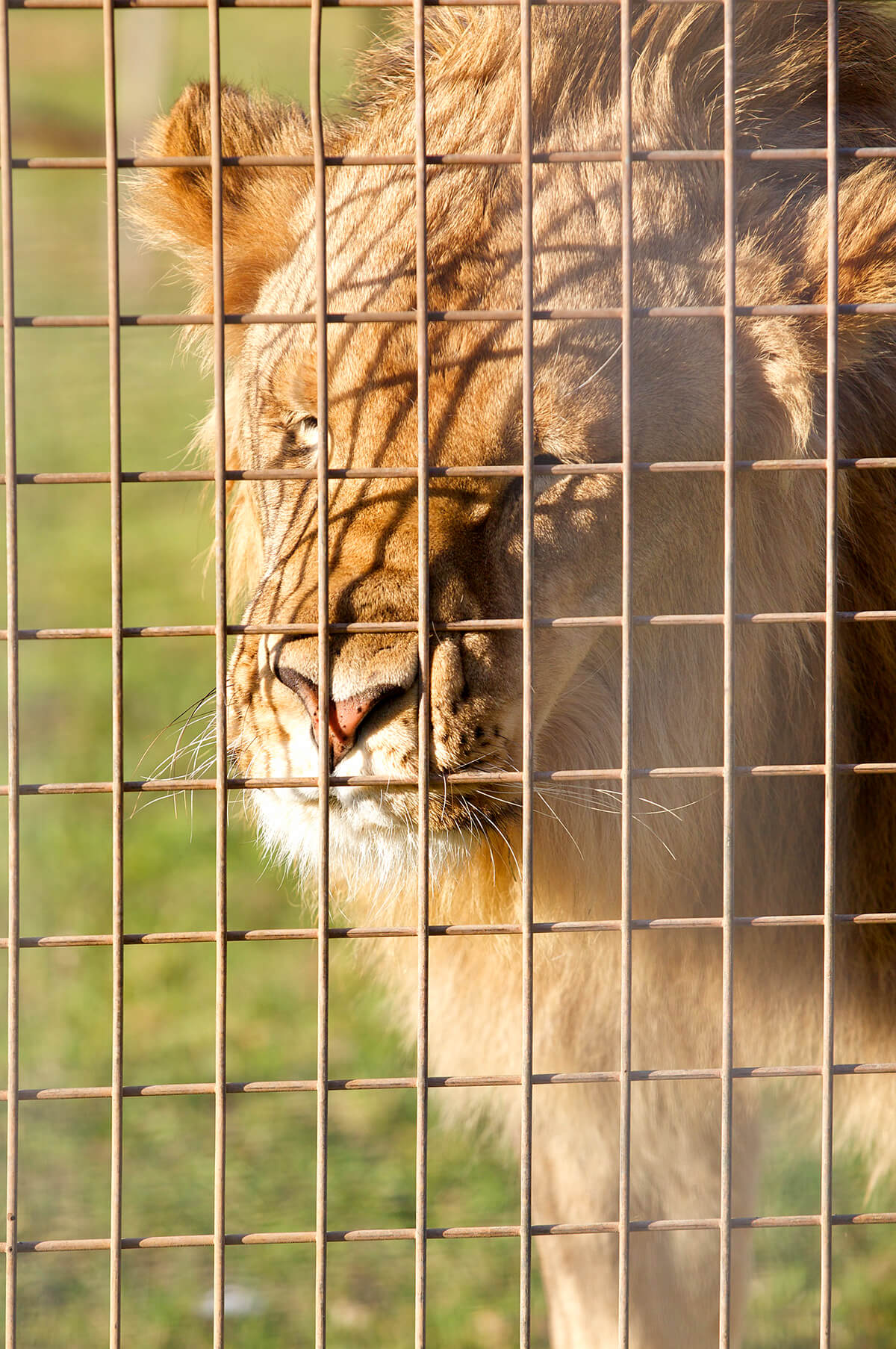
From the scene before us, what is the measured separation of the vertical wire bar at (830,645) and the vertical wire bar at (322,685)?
0.54 meters

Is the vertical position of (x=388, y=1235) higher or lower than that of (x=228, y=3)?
lower

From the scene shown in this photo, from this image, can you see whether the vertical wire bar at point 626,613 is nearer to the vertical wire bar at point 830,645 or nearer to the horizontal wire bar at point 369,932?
the horizontal wire bar at point 369,932

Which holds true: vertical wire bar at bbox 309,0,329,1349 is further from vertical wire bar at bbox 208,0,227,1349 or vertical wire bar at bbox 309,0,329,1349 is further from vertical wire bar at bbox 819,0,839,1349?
vertical wire bar at bbox 819,0,839,1349

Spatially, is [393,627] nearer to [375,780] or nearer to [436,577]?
[375,780]

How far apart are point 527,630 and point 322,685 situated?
234 mm

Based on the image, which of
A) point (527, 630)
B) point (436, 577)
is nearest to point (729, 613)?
point (527, 630)

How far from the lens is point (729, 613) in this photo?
4.82 feet

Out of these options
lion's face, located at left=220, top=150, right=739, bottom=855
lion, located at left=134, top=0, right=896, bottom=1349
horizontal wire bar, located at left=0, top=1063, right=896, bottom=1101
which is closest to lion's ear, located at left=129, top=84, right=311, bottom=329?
lion, located at left=134, top=0, right=896, bottom=1349

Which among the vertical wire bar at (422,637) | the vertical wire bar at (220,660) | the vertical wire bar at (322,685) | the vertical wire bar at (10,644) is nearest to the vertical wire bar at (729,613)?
the vertical wire bar at (422,637)

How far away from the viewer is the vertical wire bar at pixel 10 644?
1350mm

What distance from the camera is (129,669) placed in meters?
6.54

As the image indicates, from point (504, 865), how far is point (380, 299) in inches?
36.3

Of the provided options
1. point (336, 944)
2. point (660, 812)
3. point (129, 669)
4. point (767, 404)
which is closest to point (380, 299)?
point (767, 404)

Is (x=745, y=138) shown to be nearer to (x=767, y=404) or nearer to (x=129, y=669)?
(x=767, y=404)
